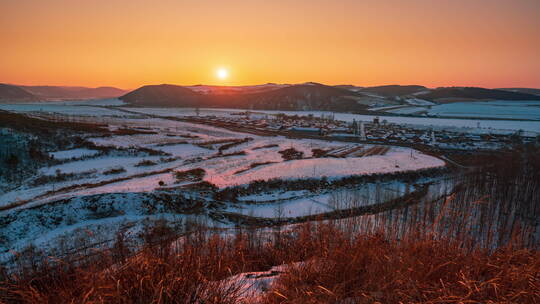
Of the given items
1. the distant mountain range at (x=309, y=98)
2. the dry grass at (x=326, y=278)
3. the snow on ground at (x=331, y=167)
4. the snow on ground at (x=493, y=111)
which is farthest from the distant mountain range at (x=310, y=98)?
the dry grass at (x=326, y=278)

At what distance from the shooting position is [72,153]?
26.0 m

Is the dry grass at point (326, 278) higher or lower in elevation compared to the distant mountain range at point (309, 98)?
lower

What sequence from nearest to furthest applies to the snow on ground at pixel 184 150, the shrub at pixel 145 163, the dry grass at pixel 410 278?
the dry grass at pixel 410 278 < the shrub at pixel 145 163 < the snow on ground at pixel 184 150

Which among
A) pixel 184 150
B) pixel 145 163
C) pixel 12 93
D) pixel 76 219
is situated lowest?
pixel 76 219

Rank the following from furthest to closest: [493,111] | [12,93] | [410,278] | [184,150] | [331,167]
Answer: [12,93] → [493,111] → [184,150] → [331,167] → [410,278]

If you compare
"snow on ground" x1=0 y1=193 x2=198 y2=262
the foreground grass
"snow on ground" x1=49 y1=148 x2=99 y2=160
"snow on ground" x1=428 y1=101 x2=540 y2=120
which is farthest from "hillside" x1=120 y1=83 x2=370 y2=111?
the foreground grass

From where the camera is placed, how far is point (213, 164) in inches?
990

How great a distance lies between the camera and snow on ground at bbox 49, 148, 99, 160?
2472 cm

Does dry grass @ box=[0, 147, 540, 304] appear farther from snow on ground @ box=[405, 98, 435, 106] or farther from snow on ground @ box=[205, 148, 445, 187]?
snow on ground @ box=[405, 98, 435, 106]

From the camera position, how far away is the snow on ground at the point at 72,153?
24.7 m

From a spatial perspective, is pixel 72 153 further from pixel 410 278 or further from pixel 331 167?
pixel 410 278

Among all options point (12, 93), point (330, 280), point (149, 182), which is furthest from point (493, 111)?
point (12, 93)

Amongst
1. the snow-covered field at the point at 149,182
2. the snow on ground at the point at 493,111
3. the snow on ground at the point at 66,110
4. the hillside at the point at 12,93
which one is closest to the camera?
the snow-covered field at the point at 149,182

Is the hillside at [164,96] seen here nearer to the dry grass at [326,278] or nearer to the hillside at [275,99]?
the hillside at [275,99]
